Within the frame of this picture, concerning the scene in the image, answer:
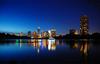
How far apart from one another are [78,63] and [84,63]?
88 centimetres

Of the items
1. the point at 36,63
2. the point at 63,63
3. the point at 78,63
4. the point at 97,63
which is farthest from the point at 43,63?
the point at 97,63

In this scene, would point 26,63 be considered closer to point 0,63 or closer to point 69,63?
point 0,63

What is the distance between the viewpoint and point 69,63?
27.3 meters

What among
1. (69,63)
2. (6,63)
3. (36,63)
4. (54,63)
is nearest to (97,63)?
(69,63)

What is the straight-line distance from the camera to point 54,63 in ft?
91.2

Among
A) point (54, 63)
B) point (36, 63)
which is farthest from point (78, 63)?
point (36, 63)

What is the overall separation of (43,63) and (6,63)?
15.8 feet

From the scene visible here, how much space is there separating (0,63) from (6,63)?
762mm

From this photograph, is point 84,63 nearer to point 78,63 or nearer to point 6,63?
point 78,63

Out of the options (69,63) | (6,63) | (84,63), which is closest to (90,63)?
(84,63)

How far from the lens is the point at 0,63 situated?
26984 mm

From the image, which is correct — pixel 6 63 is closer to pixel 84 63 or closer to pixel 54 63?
pixel 54 63

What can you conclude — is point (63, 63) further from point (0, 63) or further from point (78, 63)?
point (0, 63)

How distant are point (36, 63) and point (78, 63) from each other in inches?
218
